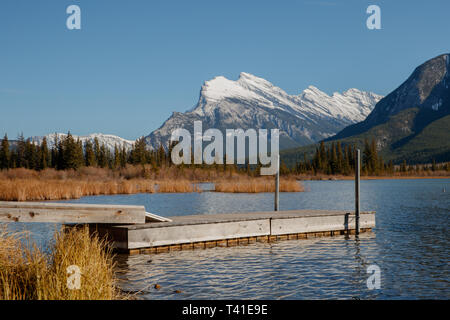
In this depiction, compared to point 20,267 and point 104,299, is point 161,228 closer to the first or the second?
point 20,267

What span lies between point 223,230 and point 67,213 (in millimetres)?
5799

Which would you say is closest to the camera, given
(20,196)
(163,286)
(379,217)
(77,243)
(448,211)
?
(77,243)

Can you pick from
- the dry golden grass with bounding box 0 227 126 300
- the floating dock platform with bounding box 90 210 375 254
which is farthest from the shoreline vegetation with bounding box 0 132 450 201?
the dry golden grass with bounding box 0 227 126 300

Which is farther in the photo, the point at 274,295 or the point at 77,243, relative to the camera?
the point at 274,295

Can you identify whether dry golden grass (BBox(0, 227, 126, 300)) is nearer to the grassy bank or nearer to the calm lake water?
the calm lake water

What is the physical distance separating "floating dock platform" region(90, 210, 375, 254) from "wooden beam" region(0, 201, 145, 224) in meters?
0.46

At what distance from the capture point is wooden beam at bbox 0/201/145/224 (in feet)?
41.0

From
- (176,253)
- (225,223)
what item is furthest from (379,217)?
(176,253)

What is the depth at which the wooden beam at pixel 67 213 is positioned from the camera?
12.5 meters

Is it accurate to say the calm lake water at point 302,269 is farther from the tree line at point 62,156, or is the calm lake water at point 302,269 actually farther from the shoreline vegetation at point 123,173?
the tree line at point 62,156

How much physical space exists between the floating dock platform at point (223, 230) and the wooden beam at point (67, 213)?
46 centimetres

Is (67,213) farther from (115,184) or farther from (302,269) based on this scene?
(115,184)
